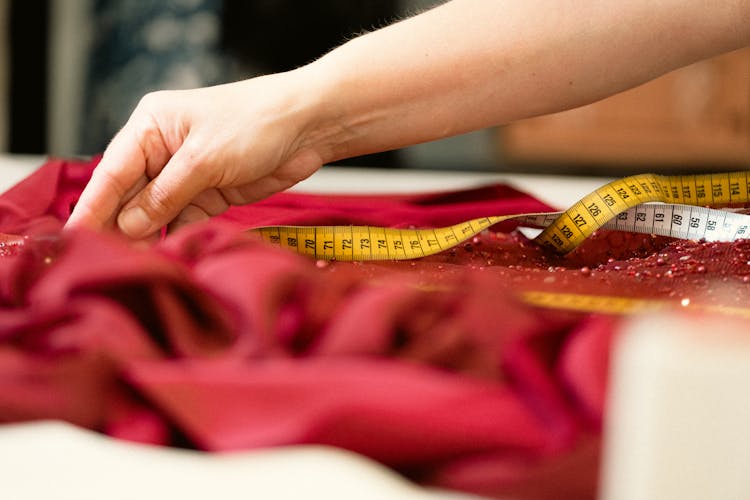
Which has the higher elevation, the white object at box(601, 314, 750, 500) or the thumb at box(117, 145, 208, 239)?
the thumb at box(117, 145, 208, 239)

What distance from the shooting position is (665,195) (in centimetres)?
110

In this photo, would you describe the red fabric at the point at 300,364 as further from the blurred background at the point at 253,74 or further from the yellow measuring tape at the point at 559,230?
the blurred background at the point at 253,74

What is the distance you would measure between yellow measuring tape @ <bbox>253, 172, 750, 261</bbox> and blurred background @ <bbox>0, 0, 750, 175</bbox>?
2.04 m

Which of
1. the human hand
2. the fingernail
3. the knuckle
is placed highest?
the human hand

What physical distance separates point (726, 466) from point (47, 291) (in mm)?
355

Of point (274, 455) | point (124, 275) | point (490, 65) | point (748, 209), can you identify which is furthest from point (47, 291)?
point (748, 209)

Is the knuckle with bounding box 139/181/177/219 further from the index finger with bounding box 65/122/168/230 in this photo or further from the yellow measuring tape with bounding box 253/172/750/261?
the yellow measuring tape with bounding box 253/172/750/261

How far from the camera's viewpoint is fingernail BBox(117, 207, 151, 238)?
93 cm

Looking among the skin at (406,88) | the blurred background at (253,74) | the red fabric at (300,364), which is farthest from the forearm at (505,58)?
the blurred background at (253,74)

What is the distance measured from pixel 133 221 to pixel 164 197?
0.15ft

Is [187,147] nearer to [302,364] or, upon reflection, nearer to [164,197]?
[164,197]

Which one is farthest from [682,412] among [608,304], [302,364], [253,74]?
[253,74]

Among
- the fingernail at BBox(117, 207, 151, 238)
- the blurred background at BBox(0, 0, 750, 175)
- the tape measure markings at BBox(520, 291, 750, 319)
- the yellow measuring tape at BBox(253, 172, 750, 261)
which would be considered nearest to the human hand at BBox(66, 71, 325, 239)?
the fingernail at BBox(117, 207, 151, 238)

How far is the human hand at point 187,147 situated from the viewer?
3.00 ft
